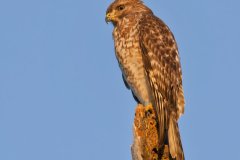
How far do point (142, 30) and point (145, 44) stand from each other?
Answer: 28 centimetres

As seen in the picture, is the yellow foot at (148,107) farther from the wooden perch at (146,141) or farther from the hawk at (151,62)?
the wooden perch at (146,141)

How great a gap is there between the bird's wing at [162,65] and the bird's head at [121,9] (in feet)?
1.81

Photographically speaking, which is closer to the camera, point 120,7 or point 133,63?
point 133,63

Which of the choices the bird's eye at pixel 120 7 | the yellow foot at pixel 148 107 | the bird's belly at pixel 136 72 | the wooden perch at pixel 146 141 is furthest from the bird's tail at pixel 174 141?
the bird's eye at pixel 120 7

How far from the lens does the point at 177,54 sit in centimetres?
930

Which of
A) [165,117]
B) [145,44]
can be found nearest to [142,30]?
[145,44]

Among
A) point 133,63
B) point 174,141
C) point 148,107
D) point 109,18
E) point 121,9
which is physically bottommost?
point 174,141

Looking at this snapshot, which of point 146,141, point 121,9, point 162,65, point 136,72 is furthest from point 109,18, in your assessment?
point 146,141

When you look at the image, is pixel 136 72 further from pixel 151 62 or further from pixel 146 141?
pixel 146 141

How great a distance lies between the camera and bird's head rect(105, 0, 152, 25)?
9.88 meters

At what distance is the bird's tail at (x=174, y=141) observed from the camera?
7.49 m

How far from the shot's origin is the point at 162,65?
29.6ft

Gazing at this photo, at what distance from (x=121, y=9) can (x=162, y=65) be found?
1.59 meters

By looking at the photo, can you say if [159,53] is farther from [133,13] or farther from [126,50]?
[133,13]
